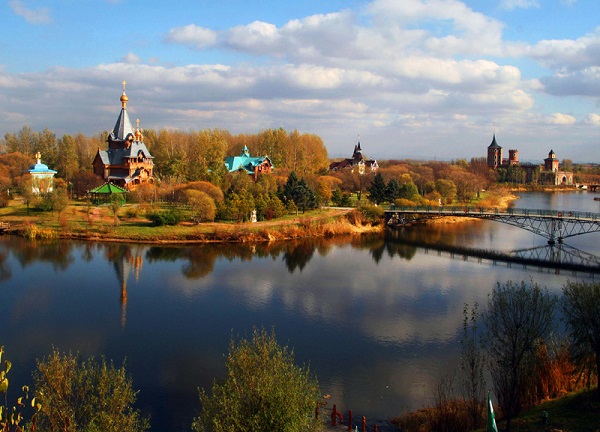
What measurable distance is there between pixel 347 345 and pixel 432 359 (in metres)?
2.66

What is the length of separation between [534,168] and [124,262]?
317 feet

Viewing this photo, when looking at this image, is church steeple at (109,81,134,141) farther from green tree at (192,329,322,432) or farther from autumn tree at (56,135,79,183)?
green tree at (192,329,322,432)

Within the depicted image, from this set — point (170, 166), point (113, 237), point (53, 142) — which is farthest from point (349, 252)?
point (53, 142)

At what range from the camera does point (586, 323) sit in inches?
471

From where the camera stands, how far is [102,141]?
6706 centimetres

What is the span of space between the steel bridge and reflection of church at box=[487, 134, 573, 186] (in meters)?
62.0

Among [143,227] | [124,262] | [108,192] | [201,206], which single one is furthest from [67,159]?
[124,262]

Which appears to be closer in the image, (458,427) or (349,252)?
(458,427)

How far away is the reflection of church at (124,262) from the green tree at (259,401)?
12530 millimetres

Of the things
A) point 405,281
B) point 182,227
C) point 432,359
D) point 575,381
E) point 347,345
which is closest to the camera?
point 575,381

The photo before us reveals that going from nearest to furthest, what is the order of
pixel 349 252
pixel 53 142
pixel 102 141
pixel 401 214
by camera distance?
pixel 349 252 < pixel 401 214 < pixel 53 142 < pixel 102 141

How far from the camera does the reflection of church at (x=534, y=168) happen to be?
103438mm

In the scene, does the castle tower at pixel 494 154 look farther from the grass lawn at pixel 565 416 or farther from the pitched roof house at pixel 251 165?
the grass lawn at pixel 565 416

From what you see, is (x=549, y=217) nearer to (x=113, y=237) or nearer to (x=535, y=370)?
(x=535, y=370)
